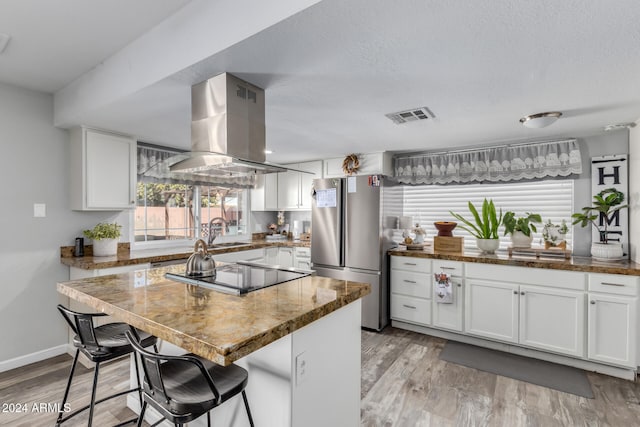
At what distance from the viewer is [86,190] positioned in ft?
9.36

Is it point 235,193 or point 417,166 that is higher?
point 417,166

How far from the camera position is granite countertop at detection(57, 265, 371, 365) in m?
1.06

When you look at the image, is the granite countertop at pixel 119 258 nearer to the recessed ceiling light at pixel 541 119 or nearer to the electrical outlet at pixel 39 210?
the electrical outlet at pixel 39 210

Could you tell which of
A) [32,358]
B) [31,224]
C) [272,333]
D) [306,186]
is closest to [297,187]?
[306,186]

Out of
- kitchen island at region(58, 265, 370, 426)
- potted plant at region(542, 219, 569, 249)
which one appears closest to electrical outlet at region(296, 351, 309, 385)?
kitchen island at region(58, 265, 370, 426)

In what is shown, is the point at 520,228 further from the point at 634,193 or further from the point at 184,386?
the point at 184,386

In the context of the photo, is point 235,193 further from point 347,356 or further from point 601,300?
point 601,300

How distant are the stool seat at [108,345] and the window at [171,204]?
5.40ft

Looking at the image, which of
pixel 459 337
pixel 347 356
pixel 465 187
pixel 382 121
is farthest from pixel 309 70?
pixel 459 337

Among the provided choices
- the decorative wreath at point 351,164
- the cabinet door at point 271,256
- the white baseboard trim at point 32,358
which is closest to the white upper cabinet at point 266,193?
the cabinet door at point 271,256

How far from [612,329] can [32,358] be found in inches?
196

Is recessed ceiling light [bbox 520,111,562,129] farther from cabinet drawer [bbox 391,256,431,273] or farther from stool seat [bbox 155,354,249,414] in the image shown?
stool seat [bbox 155,354,249,414]

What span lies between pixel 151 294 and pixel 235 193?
10.9 feet

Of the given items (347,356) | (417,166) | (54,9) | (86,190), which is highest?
(54,9)
